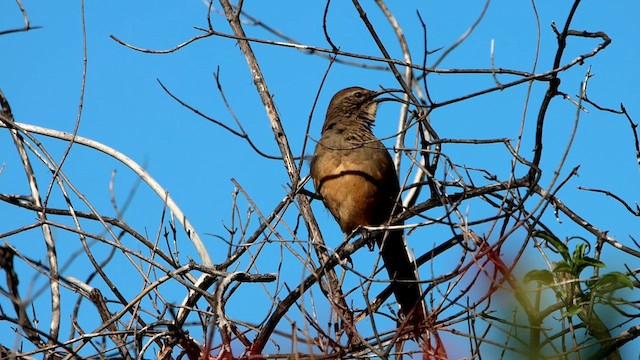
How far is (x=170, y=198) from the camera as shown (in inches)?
175

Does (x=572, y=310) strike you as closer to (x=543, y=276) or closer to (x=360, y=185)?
(x=543, y=276)

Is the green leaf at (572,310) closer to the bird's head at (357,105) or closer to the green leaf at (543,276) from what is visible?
the green leaf at (543,276)

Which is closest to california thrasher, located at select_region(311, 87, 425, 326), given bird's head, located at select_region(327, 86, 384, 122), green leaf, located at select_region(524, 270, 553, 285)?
bird's head, located at select_region(327, 86, 384, 122)

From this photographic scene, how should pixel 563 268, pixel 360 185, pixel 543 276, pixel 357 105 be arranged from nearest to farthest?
pixel 543 276 → pixel 563 268 → pixel 360 185 → pixel 357 105

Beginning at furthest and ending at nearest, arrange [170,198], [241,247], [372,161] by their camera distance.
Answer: [372,161]
[170,198]
[241,247]

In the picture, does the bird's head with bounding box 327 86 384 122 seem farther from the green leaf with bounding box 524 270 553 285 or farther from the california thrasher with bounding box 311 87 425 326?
the green leaf with bounding box 524 270 553 285

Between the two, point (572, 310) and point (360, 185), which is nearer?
point (572, 310)

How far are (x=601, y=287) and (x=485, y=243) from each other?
1.55 ft

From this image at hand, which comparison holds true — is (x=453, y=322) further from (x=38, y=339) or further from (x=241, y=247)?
(x=38, y=339)

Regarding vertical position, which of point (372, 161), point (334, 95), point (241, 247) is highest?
point (334, 95)

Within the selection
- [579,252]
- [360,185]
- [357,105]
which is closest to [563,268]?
[579,252]

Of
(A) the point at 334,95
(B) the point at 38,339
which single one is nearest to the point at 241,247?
(B) the point at 38,339

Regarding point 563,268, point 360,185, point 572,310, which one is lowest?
point 572,310

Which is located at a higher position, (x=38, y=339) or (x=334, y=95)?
(x=334, y=95)
